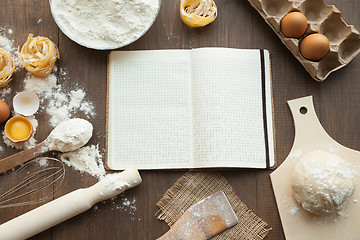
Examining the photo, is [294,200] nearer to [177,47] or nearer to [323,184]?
[323,184]

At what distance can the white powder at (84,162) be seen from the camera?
98cm

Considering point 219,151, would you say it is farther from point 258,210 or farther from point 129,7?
point 129,7

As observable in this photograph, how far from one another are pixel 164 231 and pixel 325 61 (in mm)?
653

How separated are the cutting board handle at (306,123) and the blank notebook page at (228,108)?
0.10 metres

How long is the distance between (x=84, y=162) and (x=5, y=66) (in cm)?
34

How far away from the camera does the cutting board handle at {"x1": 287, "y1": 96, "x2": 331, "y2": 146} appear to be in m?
1.01

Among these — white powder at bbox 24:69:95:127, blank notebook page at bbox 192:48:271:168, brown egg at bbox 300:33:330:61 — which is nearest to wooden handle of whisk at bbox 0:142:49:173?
white powder at bbox 24:69:95:127

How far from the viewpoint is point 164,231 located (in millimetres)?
974

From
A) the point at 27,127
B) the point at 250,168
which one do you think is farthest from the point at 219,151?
the point at 27,127

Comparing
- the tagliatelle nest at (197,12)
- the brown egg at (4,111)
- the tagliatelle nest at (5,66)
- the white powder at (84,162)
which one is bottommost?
the white powder at (84,162)

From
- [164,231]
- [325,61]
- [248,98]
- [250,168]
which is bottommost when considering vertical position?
[164,231]

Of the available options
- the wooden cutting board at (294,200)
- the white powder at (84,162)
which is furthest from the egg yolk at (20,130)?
the wooden cutting board at (294,200)

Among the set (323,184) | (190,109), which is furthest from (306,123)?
(190,109)

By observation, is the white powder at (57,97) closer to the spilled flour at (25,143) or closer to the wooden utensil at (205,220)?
the spilled flour at (25,143)
